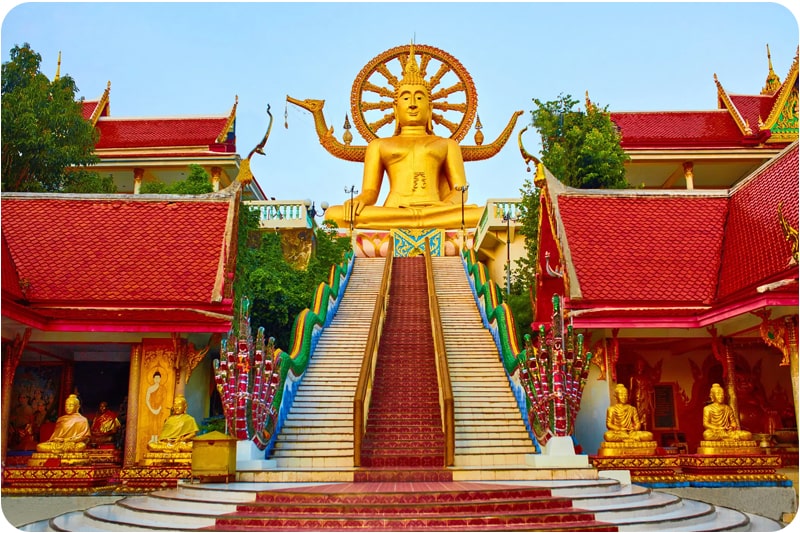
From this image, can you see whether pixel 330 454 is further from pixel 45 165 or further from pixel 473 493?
pixel 45 165

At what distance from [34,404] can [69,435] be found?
2674 mm

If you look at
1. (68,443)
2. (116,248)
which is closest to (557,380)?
(68,443)

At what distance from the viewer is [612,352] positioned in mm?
11672

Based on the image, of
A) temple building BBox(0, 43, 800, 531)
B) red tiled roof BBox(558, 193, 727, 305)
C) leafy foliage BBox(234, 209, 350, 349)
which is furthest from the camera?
leafy foliage BBox(234, 209, 350, 349)

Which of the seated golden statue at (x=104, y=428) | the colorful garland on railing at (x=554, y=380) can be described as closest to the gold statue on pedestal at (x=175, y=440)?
the seated golden statue at (x=104, y=428)

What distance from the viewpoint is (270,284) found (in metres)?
14.8

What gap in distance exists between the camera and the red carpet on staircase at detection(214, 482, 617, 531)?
6773mm

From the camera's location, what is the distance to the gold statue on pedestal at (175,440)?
10.0 metres

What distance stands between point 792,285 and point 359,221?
1530cm

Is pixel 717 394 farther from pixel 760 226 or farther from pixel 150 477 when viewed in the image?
pixel 150 477

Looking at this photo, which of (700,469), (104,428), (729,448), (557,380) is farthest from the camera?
(104,428)

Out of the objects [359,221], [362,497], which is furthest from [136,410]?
[359,221]

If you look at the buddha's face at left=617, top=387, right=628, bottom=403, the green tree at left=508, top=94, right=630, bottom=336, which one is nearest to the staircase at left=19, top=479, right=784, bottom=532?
the buddha's face at left=617, top=387, right=628, bottom=403

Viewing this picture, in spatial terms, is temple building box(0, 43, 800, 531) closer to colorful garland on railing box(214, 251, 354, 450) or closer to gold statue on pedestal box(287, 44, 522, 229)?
colorful garland on railing box(214, 251, 354, 450)
